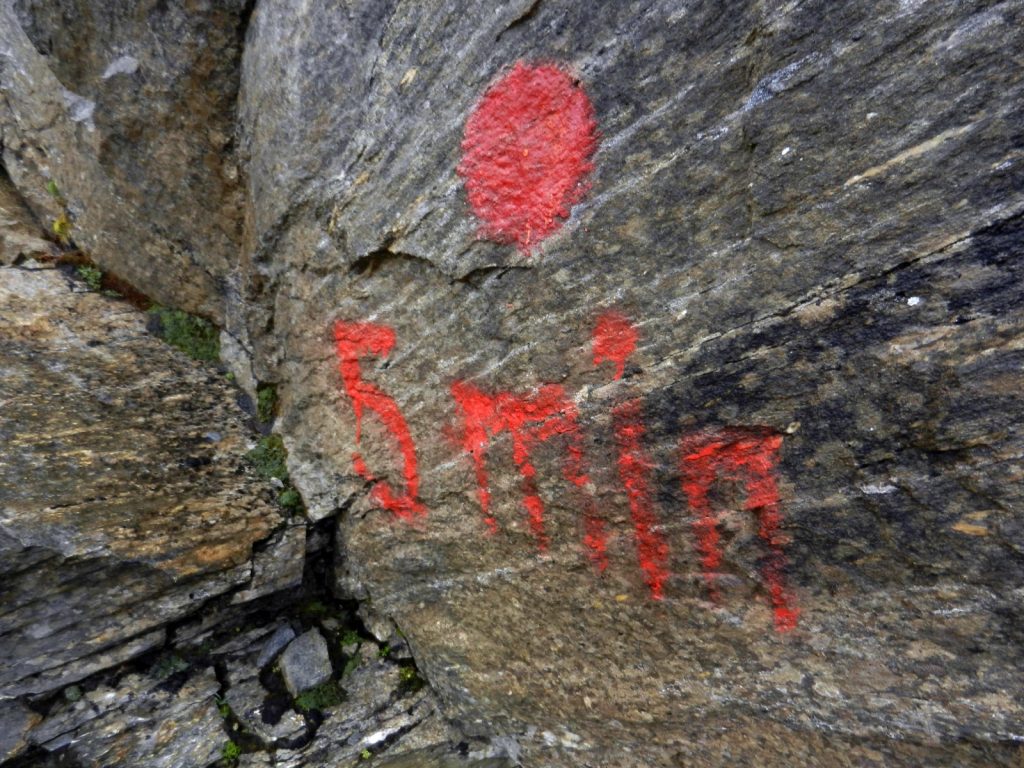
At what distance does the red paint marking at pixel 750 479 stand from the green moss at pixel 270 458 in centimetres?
311

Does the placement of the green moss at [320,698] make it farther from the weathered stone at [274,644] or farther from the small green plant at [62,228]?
the small green plant at [62,228]

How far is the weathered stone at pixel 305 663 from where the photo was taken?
14.1 feet

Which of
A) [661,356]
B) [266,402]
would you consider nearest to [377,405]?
[266,402]

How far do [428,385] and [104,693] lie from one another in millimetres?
2807

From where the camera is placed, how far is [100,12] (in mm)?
4539

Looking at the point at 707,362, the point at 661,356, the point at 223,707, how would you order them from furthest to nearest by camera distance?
the point at 223,707 → the point at 661,356 → the point at 707,362

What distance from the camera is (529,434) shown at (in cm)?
323

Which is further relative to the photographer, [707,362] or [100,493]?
[100,493]

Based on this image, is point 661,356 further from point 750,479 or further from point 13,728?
point 13,728

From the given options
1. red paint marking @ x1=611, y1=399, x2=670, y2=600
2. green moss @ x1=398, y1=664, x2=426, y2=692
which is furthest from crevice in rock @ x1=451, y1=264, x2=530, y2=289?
green moss @ x1=398, y1=664, x2=426, y2=692

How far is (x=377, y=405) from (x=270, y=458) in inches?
48.6

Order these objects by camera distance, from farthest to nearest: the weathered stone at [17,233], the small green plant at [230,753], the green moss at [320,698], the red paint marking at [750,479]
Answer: the weathered stone at [17,233], the green moss at [320,698], the small green plant at [230,753], the red paint marking at [750,479]

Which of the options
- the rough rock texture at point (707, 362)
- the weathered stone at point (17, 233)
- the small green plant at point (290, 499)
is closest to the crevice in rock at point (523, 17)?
the rough rock texture at point (707, 362)

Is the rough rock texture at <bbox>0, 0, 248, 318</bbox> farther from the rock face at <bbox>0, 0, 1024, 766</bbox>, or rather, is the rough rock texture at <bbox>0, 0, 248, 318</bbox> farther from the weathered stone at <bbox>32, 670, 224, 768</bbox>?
the weathered stone at <bbox>32, 670, 224, 768</bbox>
